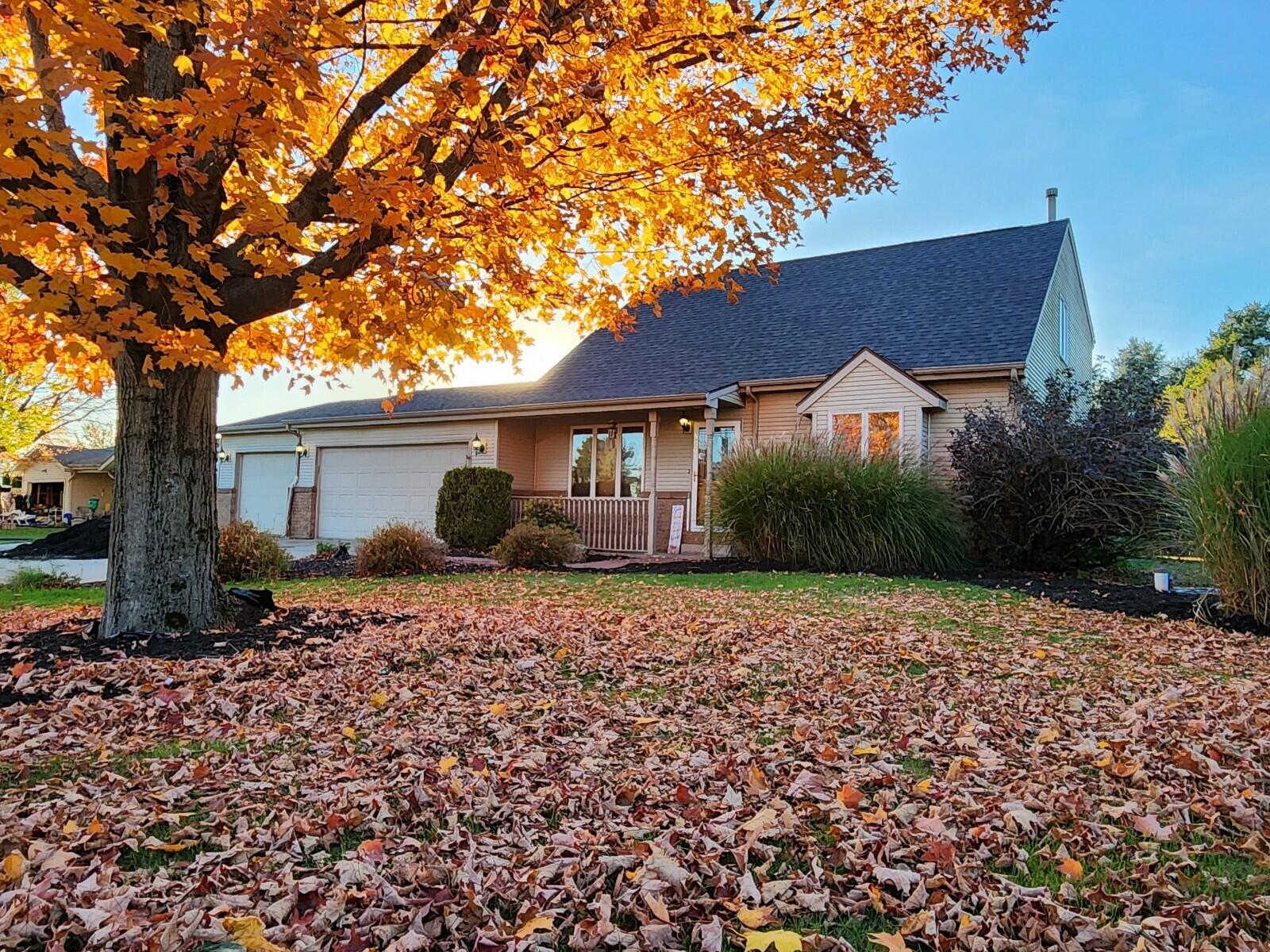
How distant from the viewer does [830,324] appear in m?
15.6

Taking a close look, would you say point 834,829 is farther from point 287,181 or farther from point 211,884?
point 287,181

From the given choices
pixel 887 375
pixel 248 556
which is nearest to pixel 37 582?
pixel 248 556

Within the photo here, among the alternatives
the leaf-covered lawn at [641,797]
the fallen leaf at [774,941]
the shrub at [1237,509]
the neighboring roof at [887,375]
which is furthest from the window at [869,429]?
the fallen leaf at [774,941]

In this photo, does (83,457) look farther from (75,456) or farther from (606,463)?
(606,463)

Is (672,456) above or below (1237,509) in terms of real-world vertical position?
above

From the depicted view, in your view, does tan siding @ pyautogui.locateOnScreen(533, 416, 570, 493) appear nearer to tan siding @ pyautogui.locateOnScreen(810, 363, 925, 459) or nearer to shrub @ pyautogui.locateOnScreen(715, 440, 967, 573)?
tan siding @ pyautogui.locateOnScreen(810, 363, 925, 459)

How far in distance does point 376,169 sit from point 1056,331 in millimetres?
14327

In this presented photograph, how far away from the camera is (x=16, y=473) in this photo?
36562 mm

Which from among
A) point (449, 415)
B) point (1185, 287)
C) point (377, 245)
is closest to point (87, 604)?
point (377, 245)

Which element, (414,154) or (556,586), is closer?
(414,154)

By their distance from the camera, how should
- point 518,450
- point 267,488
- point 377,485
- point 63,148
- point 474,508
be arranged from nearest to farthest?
point 63,148 → point 474,508 → point 518,450 → point 377,485 → point 267,488

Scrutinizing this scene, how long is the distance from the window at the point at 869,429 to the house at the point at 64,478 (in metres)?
30.1

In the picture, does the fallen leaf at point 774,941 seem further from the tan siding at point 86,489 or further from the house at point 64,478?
the tan siding at point 86,489

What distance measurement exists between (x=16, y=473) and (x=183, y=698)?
42536 millimetres
